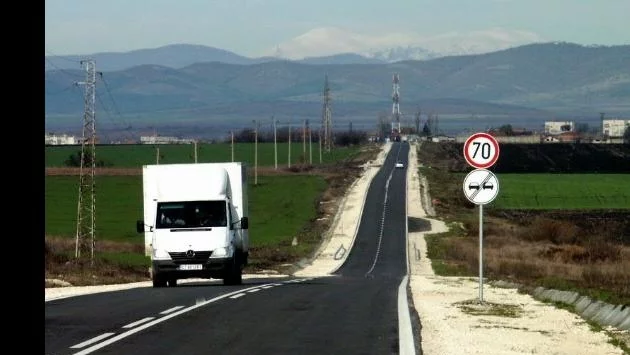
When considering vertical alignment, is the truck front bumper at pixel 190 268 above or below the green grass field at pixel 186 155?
below

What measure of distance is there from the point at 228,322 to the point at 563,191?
10741 cm

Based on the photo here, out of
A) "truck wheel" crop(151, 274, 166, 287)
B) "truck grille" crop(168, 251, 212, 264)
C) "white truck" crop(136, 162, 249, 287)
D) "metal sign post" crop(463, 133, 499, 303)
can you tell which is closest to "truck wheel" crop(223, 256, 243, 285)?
"white truck" crop(136, 162, 249, 287)

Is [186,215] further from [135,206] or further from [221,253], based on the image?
[135,206]

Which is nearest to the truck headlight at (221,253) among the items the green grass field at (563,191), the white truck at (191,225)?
the white truck at (191,225)

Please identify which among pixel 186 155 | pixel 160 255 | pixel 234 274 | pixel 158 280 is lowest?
pixel 158 280

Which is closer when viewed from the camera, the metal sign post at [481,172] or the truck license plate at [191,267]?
the metal sign post at [481,172]

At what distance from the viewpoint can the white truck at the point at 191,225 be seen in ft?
99.1

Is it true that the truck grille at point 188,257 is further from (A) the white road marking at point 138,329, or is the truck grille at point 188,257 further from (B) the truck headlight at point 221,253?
(A) the white road marking at point 138,329

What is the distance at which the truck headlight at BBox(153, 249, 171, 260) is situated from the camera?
30188 mm

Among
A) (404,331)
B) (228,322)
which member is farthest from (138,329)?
(404,331)

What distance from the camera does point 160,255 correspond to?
30.2 m

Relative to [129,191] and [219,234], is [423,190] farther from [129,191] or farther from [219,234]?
[219,234]

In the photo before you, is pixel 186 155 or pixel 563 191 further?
pixel 186 155
